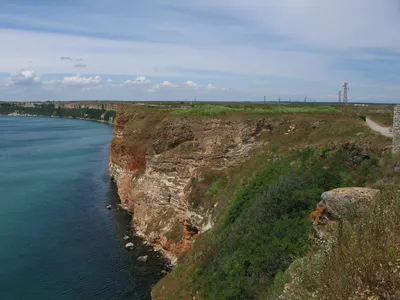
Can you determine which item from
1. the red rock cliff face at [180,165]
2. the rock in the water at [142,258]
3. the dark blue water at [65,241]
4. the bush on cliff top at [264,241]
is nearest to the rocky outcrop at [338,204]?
the bush on cliff top at [264,241]

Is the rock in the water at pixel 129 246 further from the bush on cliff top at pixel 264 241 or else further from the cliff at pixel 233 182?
the bush on cliff top at pixel 264 241

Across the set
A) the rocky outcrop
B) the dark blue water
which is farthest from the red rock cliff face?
the rocky outcrop

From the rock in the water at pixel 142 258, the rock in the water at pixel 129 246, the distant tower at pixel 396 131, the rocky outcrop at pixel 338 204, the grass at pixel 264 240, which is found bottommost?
the rock in the water at pixel 142 258

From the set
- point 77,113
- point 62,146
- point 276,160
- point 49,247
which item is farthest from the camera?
point 77,113

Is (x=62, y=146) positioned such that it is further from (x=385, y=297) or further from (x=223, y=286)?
(x=385, y=297)

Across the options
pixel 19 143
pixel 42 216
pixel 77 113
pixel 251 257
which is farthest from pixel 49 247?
pixel 77 113

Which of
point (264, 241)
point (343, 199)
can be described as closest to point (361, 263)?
point (343, 199)

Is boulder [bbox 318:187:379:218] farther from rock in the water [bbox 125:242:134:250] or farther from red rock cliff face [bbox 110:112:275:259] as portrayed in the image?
rock in the water [bbox 125:242:134:250]
